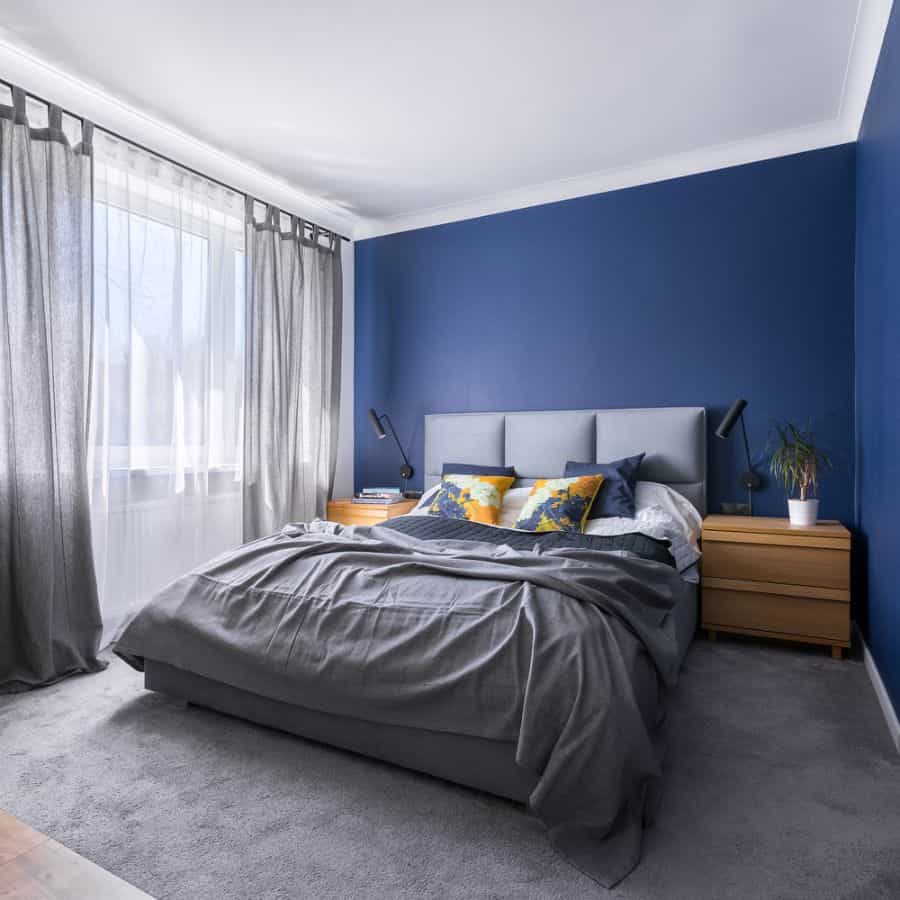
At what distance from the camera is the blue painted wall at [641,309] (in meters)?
3.45

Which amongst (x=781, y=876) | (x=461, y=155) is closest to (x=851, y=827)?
(x=781, y=876)

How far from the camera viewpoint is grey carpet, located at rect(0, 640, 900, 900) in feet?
4.83

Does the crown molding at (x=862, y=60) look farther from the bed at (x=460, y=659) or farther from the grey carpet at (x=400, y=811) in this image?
the grey carpet at (x=400, y=811)

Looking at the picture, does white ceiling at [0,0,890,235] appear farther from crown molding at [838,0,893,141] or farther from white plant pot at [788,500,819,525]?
white plant pot at [788,500,819,525]

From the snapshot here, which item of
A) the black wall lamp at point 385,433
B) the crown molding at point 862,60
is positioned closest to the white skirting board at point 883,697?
the crown molding at point 862,60

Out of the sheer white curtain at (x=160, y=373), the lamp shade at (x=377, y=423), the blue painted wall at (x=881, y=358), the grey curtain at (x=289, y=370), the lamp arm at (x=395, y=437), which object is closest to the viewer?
the blue painted wall at (x=881, y=358)

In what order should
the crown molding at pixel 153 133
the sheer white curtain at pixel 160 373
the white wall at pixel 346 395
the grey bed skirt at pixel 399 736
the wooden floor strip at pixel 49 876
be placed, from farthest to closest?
1. the white wall at pixel 346 395
2. the sheer white curtain at pixel 160 373
3. the crown molding at pixel 153 133
4. the grey bed skirt at pixel 399 736
5. the wooden floor strip at pixel 49 876

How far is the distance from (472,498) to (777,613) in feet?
5.36

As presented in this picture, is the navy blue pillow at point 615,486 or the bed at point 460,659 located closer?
the bed at point 460,659

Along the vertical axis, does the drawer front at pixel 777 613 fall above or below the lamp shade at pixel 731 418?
below

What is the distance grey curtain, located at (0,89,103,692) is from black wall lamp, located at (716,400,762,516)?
3.21 m

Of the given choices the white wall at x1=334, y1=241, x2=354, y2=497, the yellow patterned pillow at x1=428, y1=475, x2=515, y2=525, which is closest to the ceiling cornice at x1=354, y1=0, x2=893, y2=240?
the white wall at x1=334, y1=241, x2=354, y2=497

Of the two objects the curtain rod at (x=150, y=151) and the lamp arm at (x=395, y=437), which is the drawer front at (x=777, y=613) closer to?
the lamp arm at (x=395, y=437)

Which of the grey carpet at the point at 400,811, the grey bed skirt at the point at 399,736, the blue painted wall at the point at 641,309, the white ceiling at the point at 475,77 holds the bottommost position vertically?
the grey carpet at the point at 400,811
